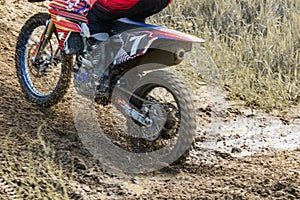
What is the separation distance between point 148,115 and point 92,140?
51 centimetres

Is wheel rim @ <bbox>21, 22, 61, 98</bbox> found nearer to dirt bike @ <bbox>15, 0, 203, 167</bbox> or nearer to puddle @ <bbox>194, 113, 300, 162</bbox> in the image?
dirt bike @ <bbox>15, 0, 203, 167</bbox>

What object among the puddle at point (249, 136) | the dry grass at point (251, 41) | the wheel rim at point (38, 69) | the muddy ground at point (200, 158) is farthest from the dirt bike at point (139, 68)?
the dry grass at point (251, 41)

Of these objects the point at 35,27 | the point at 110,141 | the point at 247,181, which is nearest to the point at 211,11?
the point at 35,27

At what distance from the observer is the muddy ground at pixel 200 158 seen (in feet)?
11.5

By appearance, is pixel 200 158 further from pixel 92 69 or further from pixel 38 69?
pixel 38 69

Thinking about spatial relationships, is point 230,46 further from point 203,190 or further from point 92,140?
point 203,190

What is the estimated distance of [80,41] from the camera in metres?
4.30

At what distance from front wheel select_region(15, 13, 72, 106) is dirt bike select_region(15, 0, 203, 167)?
24mm

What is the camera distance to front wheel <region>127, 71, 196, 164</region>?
12.3 ft

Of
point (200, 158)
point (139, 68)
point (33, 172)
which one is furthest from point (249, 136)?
point (33, 172)

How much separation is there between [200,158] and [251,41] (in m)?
1.83

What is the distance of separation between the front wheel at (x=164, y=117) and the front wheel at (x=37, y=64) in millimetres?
880

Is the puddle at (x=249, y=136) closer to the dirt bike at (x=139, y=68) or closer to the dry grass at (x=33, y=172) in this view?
the dirt bike at (x=139, y=68)

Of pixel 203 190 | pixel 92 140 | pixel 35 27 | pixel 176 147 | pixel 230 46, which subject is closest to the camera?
pixel 203 190
